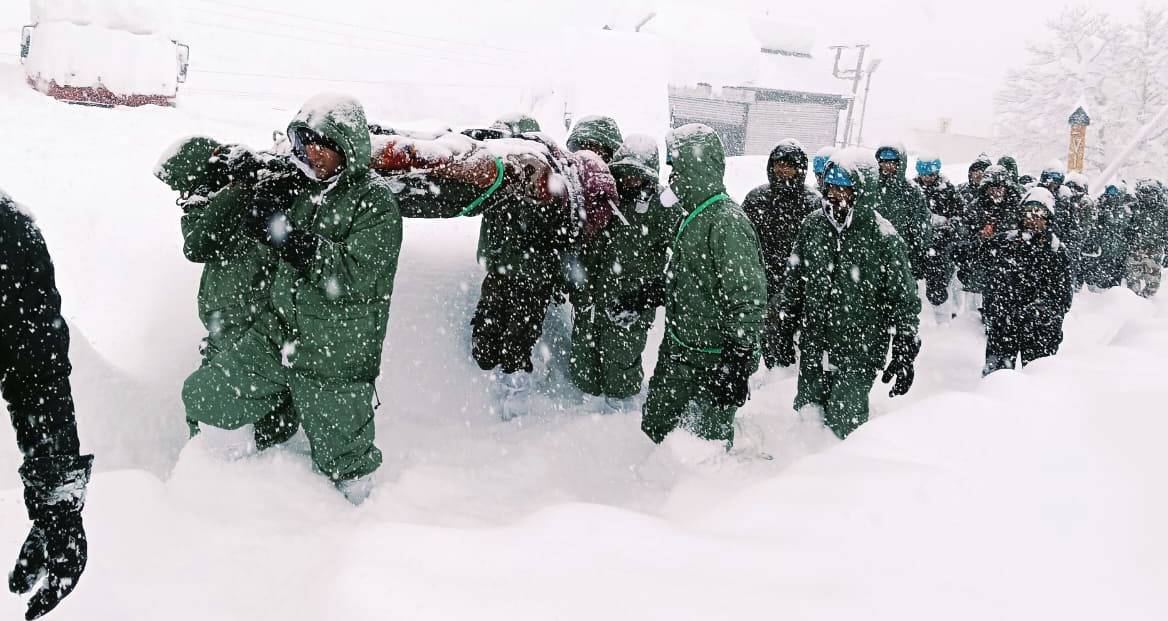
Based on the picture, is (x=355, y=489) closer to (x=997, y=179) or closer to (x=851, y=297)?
(x=851, y=297)

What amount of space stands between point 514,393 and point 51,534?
10.2 ft

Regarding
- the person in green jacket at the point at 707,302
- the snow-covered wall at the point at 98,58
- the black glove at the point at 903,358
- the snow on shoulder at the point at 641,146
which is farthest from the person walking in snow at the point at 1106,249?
the snow-covered wall at the point at 98,58

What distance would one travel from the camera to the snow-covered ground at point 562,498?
194 centimetres

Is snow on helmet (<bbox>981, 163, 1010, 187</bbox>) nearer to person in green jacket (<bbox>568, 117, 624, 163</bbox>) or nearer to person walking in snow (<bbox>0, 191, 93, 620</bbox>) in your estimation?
person in green jacket (<bbox>568, 117, 624, 163</bbox>)

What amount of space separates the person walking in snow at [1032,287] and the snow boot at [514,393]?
3.80 m

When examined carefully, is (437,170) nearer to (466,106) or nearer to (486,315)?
(486,315)

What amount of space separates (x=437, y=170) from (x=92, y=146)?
499 cm

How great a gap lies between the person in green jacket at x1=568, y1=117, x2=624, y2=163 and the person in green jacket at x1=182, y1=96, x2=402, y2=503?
229 cm

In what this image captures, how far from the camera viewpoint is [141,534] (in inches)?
101

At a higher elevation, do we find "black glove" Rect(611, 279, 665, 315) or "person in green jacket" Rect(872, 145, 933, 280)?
"person in green jacket" Rect(872, 145, 933, 280)

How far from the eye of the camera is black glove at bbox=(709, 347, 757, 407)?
12.7 feet

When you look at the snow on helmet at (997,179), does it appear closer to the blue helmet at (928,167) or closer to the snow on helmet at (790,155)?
the blue helmet at (928,167)

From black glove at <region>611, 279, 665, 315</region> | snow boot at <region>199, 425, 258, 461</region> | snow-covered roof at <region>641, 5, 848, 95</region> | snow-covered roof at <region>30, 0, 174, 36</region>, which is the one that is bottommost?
snow boot at <region>199, 425, 258, 461</region>

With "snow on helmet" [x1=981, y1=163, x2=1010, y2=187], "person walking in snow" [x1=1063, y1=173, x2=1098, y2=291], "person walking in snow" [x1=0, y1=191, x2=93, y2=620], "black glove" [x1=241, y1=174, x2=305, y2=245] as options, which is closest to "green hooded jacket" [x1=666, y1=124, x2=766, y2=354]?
"black glove" [x1=241, y1=174, x2=305, y2=245]
